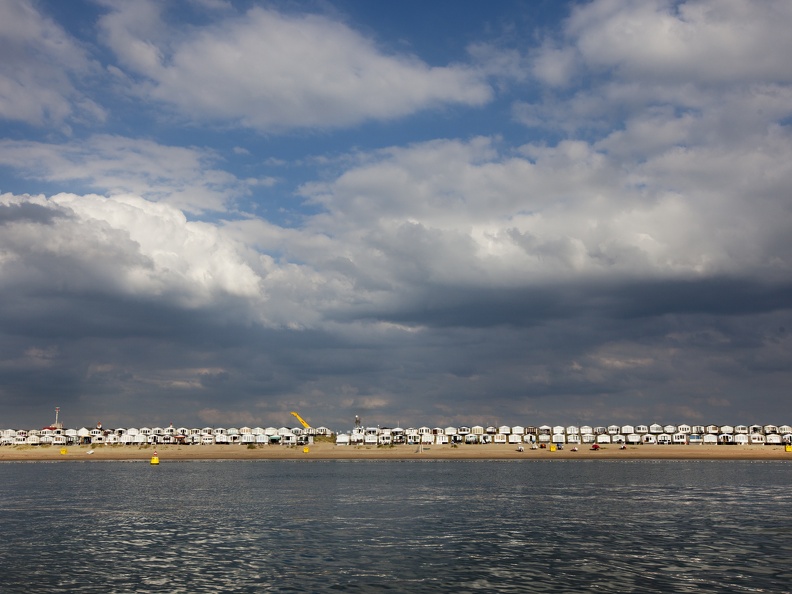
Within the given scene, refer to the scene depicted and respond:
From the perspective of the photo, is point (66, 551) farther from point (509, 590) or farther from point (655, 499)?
point (655, 499)

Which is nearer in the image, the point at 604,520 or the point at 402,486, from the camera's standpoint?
the point at 604,520

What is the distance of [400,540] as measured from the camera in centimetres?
5522

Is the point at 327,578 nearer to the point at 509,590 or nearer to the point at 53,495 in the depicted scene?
the point at 509,590

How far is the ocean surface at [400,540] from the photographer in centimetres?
4088

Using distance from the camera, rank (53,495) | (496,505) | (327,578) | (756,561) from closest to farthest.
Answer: (327,578)
(756,561)
(496,505)
(53,495)

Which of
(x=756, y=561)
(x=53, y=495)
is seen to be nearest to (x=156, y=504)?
(x=53, y=495)

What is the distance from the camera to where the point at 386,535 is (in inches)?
2276

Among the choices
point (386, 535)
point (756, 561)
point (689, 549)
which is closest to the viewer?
point (756, 561)

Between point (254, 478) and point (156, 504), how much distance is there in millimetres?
51674

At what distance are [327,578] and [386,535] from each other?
55.8ft

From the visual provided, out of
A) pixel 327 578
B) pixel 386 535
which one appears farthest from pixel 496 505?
pixel 327 578

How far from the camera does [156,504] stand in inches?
3366

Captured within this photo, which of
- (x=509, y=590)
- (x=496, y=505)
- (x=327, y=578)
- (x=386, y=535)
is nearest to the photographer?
(x=509, y=590)

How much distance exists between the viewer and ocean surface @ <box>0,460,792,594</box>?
1609 inches
